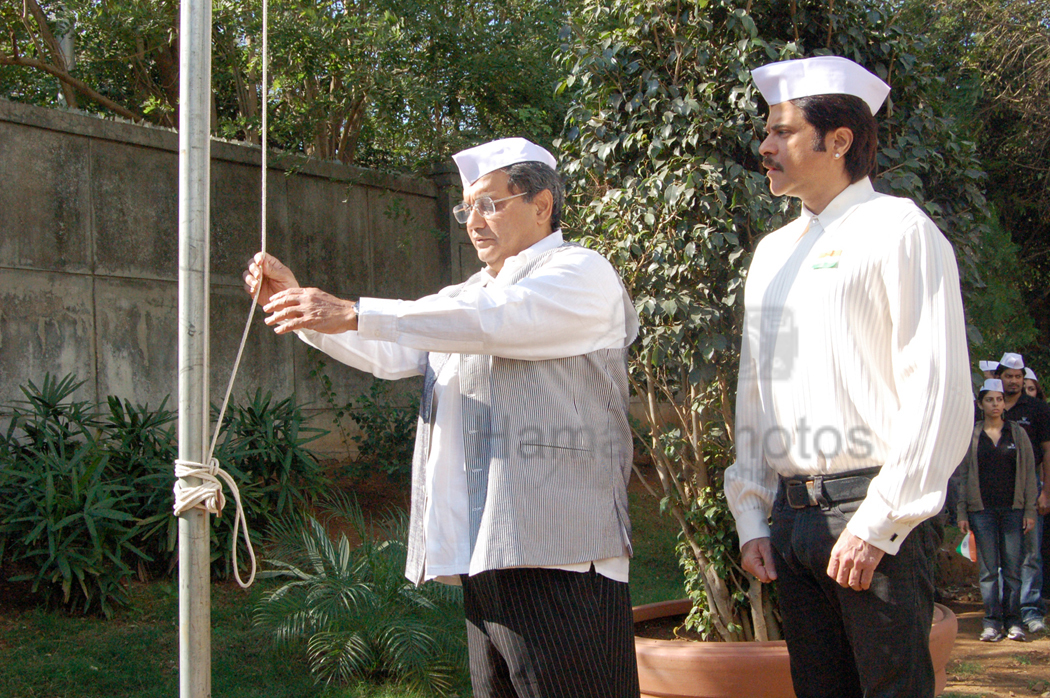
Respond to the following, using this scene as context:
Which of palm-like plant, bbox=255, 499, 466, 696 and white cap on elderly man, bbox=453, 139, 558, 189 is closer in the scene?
white cap on elderly man, bbox=453, 139, 558, 189

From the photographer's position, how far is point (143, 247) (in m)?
6.62

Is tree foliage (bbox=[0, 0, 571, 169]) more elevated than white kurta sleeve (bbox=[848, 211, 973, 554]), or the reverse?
tree foliage (bbox=[0, 0, 571, 169])

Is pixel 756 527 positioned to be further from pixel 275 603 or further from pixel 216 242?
pixel 216 242

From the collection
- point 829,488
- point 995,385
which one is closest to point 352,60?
point 995,385

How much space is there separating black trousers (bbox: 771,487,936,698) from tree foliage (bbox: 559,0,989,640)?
1.50m

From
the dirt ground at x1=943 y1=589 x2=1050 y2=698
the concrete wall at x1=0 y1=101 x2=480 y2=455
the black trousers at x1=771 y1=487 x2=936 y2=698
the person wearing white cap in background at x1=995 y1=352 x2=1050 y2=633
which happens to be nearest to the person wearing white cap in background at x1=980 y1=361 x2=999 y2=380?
the person wearing white cap in background at x1=995 y1=352 x2=1050 y2=633

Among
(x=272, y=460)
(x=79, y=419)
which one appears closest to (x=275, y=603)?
(x=272, y=460)

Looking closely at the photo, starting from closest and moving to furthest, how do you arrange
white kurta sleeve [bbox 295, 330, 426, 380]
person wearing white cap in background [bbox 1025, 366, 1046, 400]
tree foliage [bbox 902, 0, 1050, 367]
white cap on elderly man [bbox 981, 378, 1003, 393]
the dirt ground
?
white kurta sleeve [bbox 295, 330, 426, 380] < the dirt ground < white cap on elderly man [bbox 981, 378, 1003, 393] < person wearing white cap in background [bbox 1025, 366, 1046, 400] < tree foliage [bbox 902, 0, 1050, 367]

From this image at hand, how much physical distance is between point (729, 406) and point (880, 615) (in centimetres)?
192

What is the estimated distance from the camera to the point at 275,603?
14.1 ft

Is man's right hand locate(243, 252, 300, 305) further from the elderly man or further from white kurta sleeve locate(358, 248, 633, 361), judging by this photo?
white kurta sleeve locate(358, 248, 633, 361)

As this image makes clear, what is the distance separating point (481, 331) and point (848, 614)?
3.03 ft

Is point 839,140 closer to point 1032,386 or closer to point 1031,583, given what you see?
point 1031,583

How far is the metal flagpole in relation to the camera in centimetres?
192
